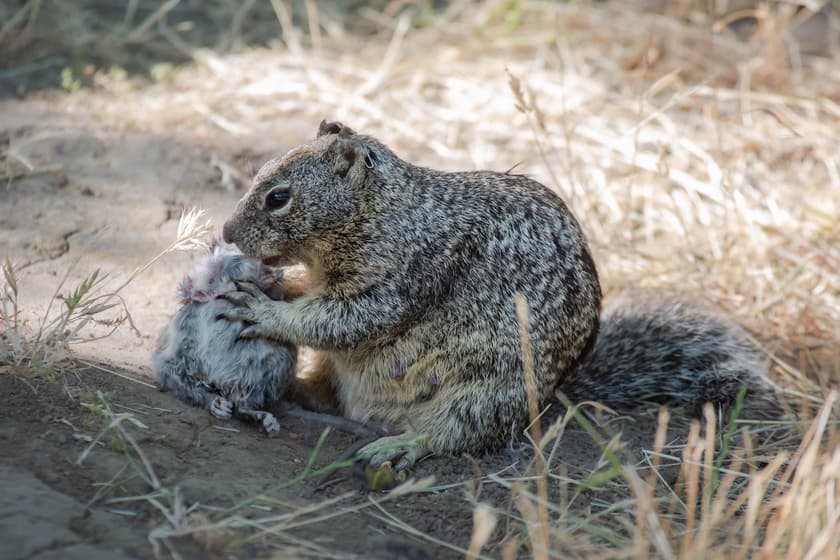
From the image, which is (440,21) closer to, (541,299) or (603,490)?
(541,299)

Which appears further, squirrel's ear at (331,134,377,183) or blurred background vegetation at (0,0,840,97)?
blurred background vegetation at (0,0,840,97)

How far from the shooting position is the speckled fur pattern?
13.6 ft

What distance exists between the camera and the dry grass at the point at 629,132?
444 cm

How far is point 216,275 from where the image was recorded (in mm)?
4418

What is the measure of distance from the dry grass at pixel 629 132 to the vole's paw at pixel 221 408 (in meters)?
0.93

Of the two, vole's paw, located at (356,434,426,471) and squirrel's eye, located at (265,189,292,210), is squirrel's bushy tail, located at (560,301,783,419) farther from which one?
squirrel's eye, located at (265,189,292,210)

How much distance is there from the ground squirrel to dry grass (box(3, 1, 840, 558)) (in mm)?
417

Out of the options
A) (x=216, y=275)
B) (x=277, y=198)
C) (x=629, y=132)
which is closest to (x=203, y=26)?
(x=629, y=132)

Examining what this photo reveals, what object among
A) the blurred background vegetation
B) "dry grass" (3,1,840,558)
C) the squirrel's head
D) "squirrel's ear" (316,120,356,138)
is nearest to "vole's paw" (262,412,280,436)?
the squirrel's head

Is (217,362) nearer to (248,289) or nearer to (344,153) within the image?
(248,289)

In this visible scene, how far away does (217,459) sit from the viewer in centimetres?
369

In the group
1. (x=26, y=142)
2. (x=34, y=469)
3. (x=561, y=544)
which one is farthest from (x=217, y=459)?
(x=26, y=142)

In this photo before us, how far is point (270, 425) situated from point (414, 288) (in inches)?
35.1

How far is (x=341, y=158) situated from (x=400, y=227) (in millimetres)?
417
